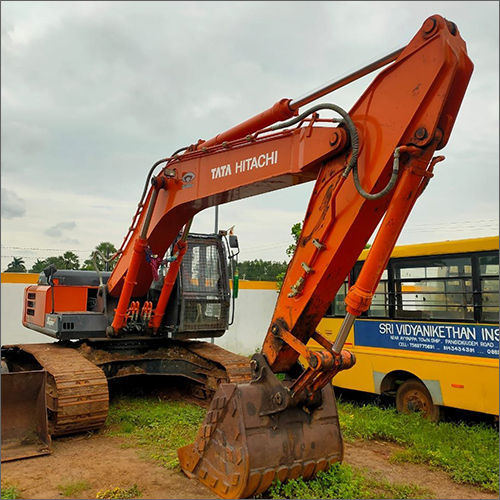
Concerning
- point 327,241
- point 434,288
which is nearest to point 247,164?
point 327,241

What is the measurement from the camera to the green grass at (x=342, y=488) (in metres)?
4.20

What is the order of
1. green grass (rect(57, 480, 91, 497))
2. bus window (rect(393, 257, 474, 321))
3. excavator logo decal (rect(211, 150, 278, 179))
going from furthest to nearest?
bus window (rect(393, 257, 474, 321)) < excavator logo decal (rect(211, 150, 278, 179)) < green grass (rect(57, 480, 91, 497))

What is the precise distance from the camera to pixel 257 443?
13.7ft

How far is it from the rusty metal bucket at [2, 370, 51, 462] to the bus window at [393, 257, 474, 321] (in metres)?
4.98

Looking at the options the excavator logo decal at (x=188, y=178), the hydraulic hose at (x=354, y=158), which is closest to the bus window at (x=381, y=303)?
the excavator logo decal at (x=188, y=178)

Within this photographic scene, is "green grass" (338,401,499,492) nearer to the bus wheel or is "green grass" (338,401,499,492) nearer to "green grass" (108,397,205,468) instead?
the bus wheel

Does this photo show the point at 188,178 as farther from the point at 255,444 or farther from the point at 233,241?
the point at 255,444

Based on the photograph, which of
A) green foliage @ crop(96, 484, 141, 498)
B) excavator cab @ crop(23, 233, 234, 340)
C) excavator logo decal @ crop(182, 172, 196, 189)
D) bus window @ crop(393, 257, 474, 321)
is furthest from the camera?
excavator cab @ crop(23, 233, 234, 340)

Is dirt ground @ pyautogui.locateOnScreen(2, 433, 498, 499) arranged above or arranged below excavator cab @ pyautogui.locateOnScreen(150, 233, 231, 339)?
A: below

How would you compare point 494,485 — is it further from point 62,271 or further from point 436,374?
point 62,271

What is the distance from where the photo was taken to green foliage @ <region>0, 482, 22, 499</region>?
4.33m

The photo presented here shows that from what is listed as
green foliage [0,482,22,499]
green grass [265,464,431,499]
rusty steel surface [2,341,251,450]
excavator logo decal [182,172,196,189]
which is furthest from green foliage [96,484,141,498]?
excavator logo decal [182,172,196,189]

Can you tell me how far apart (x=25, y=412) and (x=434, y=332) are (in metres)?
5.28

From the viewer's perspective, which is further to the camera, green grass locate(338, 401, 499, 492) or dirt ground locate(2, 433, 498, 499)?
green grass locate(338, 401, 499, 492)
